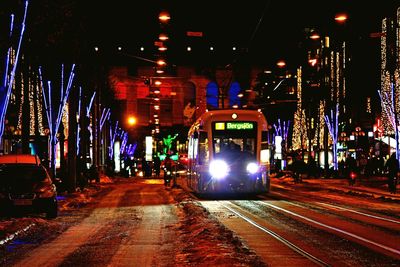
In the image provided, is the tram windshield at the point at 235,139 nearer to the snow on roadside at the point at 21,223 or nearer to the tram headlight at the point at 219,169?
the tram headlight at the point at 219,169

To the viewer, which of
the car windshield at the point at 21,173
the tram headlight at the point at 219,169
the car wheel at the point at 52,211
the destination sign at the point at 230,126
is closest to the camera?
the car wheel at the point at 52,211

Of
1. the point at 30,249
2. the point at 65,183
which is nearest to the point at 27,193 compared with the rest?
the point at 30,249

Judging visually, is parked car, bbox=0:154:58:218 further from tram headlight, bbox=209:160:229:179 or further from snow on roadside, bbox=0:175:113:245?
tram headlight, bbox=209:160:229:179

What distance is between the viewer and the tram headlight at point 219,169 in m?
34.2

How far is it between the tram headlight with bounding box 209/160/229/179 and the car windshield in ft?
32.7

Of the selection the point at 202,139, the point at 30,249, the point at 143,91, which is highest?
the point at 143,91

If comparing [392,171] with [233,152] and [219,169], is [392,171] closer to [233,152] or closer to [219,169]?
[233,152]

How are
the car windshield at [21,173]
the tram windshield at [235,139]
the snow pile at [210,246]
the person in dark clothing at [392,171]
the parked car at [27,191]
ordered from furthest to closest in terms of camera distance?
the person in dark clothing at [392,171] → the tram windshield at [235,139] → the car windshield at [21,173] → the parked car at [27,191] → the snow pile at [210,246]

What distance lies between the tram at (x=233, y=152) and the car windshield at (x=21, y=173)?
1014 cm

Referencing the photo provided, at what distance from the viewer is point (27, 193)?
24156 mm

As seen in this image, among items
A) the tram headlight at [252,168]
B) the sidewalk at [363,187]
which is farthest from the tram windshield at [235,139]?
the sidewalk at [363,187]

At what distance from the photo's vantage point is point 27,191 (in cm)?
2422

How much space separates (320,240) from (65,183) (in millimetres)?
25397

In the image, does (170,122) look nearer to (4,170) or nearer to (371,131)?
(371,131)
